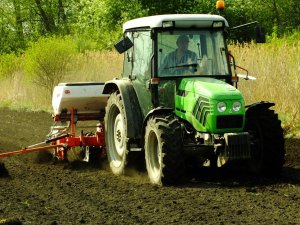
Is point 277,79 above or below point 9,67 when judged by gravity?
below

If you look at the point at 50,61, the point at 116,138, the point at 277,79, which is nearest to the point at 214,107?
the point at 116,138

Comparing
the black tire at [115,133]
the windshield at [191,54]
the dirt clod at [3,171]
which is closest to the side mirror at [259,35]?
the windshield at [191,54]

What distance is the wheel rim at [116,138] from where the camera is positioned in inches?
406

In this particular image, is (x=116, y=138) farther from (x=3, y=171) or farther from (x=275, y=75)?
(x=275, y=75)

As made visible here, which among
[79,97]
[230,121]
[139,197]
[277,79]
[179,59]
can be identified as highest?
[179,59]

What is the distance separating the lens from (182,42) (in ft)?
31.2

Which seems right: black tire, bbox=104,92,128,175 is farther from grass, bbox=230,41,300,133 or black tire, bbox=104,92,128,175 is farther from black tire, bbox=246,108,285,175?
grass, bbox=230,41,300,133

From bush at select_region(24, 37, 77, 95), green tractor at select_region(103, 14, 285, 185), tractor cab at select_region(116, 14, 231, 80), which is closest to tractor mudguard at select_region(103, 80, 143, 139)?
green tractor at select_region(103, 14, 285, 185)

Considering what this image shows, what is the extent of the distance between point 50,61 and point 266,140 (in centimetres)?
1521

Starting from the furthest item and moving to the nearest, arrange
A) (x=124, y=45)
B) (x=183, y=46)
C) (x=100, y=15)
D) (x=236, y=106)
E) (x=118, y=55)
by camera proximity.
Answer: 1. (x=100, y=15)
2. (x=118, y=55)
3. (x=183, y=46)
4. (x=124, y=45)
5. (x=236, y=106)

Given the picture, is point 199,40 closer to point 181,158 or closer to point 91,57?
point 181,158

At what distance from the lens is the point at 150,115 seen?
29.9ft

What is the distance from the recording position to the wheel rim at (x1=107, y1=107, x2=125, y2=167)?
33.8ft

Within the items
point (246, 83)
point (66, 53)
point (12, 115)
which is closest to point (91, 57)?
point (66, 53)
